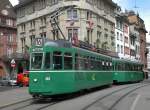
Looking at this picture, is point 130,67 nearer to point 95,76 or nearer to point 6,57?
point 95,76

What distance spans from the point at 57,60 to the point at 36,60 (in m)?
1.11

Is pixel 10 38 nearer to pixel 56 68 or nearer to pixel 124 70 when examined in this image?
pixel 124 70

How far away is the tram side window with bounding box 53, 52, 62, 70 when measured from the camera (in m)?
22.7

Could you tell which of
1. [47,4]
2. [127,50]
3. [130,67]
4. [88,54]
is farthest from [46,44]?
[127,50]

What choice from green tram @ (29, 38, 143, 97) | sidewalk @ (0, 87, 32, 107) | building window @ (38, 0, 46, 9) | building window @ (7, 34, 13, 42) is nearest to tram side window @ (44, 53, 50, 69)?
green tram @ (29, 38, 143, 97)

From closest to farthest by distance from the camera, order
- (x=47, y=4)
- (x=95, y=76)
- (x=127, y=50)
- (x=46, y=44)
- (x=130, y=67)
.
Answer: (x=46, y=44) → (x=95, y=76) → (x=130, y=67) → (x=47, y=4) → (x=127, y=50)

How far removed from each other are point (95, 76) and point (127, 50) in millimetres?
67260

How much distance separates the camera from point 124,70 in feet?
153

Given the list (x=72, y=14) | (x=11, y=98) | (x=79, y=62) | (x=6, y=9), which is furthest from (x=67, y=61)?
(x=6, y=9)

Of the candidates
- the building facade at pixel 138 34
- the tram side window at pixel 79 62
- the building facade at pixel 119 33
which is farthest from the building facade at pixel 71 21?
the building facade at pixel 138 34

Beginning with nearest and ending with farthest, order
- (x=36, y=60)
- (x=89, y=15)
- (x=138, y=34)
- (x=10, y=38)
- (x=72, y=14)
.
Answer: (x=36, y=60), (x=72, y=14), (x=89, y=15), (x=10, y=38), (x=138, y=34)

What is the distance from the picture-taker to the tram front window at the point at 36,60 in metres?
22.5

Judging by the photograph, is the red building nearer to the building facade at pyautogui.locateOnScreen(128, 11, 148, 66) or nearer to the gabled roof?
the gabled roof

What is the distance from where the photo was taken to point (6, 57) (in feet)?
266
